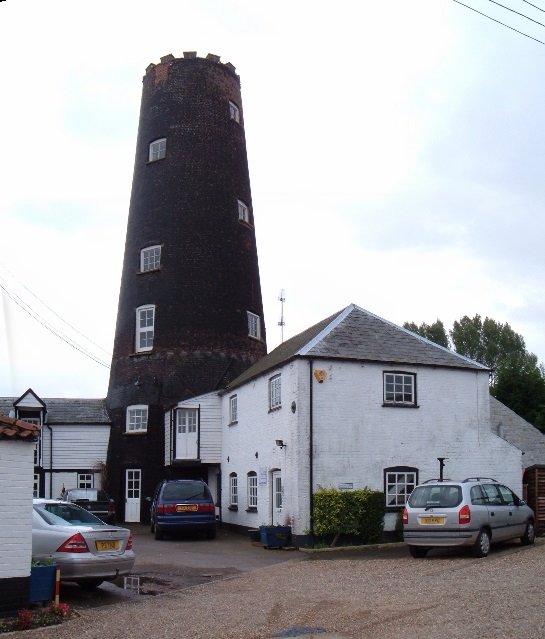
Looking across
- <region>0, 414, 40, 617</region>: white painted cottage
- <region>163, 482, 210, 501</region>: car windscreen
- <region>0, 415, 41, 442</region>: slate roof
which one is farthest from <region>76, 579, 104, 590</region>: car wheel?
<region>163, 482, 210, 501</region>: car windscreen

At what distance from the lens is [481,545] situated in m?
17.8

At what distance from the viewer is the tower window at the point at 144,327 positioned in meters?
35.1

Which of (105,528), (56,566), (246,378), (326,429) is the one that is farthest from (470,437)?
(56,566)

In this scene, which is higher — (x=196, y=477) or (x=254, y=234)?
(x=254, y=234)

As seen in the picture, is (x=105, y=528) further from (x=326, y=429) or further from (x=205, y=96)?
(x=205, y=96)

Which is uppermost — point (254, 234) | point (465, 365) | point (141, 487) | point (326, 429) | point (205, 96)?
point (205, 96)

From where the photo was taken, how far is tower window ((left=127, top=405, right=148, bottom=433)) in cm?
3462

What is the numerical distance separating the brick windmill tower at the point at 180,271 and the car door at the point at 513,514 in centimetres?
1557

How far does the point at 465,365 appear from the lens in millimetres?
25578

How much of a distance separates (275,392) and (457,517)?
884 cm

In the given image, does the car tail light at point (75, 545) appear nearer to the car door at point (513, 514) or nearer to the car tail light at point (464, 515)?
the car tail light at point (464, 515)

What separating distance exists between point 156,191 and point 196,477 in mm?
11828

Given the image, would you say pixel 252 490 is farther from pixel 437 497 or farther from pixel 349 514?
pixel 437 497

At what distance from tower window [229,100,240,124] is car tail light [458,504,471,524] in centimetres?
2395
